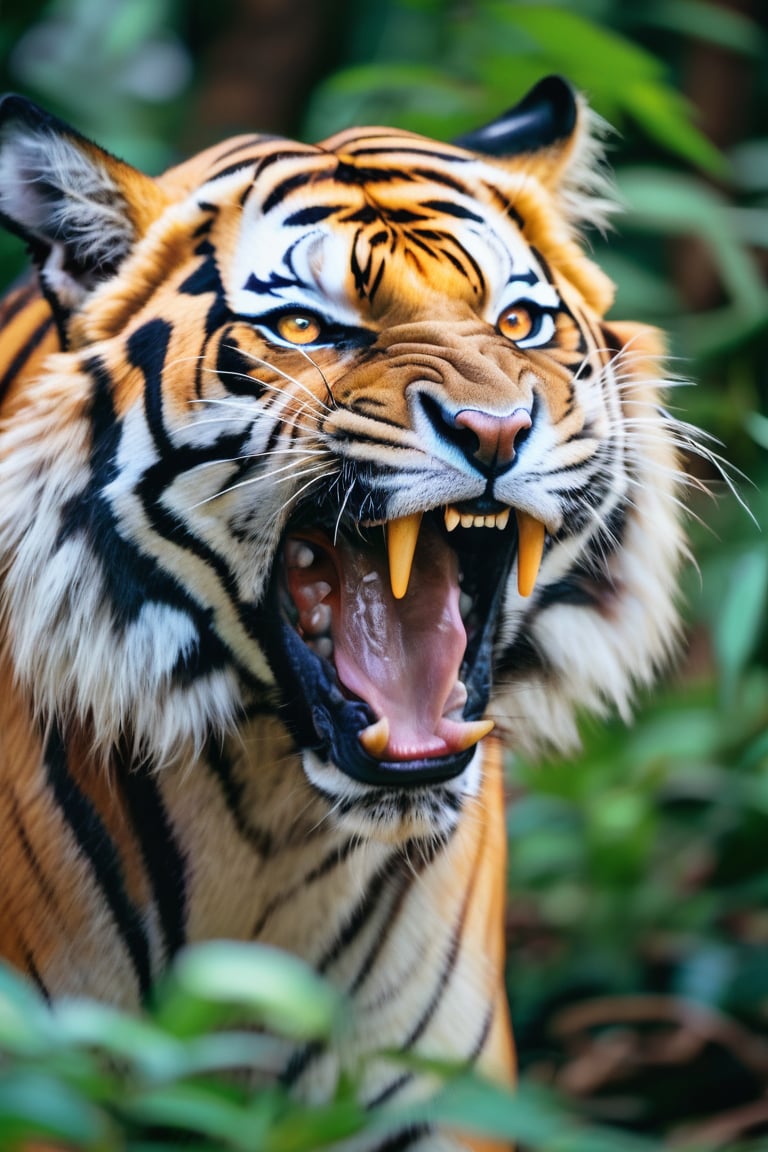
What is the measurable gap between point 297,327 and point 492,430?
0.91 feet

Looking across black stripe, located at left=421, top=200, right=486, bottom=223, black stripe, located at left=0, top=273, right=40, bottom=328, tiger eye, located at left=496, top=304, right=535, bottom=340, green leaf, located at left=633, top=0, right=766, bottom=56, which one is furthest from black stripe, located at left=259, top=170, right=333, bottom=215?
green leaf, located at left=633, top=0, right=766, bottom=56

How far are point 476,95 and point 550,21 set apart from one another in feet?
1.01

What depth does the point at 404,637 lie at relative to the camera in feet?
5.37

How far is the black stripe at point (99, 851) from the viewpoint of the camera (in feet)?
5.30

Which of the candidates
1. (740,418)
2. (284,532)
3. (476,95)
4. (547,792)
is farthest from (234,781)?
(476,95)

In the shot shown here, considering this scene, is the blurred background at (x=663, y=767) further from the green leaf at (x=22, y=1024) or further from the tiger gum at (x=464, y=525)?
the green leaf at (x=22, y=1024)

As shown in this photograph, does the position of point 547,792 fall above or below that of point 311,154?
below

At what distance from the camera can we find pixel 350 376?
1.49m

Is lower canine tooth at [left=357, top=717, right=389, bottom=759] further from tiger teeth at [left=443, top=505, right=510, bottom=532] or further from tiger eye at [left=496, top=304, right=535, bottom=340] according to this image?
tiger eye at [left=496, top=304, right=535, bottom=340]

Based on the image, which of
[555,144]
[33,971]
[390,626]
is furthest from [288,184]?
[33,971]

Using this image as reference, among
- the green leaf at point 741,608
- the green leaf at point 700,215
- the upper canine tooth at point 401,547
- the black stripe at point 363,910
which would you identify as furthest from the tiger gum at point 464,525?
the green leaf at point 700,215

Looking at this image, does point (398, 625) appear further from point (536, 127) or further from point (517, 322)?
point (536, 127)

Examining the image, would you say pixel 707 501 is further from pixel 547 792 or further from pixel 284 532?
pixel 284 532

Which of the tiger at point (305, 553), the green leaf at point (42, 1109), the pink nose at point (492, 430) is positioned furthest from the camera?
the tiger at point (305, 553)
